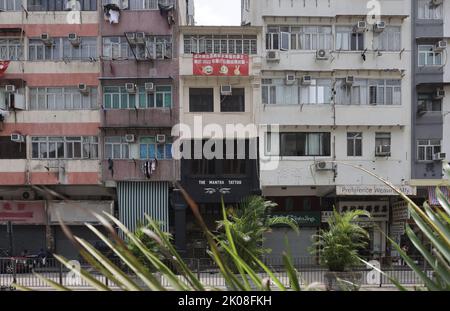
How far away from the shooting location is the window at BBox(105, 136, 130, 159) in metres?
20.3

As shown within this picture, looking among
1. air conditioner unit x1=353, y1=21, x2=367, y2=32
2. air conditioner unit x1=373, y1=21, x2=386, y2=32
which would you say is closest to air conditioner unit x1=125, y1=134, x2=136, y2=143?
air conditioner unit x1=353, y1=21, x2=367, y2=32

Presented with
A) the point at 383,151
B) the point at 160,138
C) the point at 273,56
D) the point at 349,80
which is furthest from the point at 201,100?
the point at 383,151

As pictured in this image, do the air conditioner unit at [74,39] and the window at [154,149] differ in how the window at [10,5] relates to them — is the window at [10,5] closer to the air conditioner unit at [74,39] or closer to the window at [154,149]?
the air conditioner unit at [74,39]

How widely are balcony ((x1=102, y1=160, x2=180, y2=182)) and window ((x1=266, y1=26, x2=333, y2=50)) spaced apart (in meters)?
6.81

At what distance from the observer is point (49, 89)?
20.4 m

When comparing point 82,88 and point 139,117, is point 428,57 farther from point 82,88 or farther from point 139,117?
point 82,88

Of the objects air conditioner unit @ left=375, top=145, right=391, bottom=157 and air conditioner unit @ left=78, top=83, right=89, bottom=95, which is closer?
air conditioner unit @ left=375, top=145, right=391, bottom=157

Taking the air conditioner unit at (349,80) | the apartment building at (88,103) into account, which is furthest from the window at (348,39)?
the apartment building at (88,103)


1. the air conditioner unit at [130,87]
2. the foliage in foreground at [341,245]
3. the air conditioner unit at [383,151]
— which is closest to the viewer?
the foliage in foreground at [341,245]

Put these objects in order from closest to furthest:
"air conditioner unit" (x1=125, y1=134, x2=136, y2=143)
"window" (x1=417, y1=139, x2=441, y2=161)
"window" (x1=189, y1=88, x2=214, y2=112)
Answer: "air conditioner unit" (x1=125, y1=134, x2=136, y2=143), "window" (x1=417, y1=139, x2=441, y2=161), "window" (x1=189, y1=88, x2=214, y2=112)

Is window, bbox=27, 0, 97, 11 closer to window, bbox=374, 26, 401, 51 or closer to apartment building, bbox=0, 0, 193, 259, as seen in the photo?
apartment building, bbox=0, 0, 193, 259

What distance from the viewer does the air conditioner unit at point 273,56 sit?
788 inches
